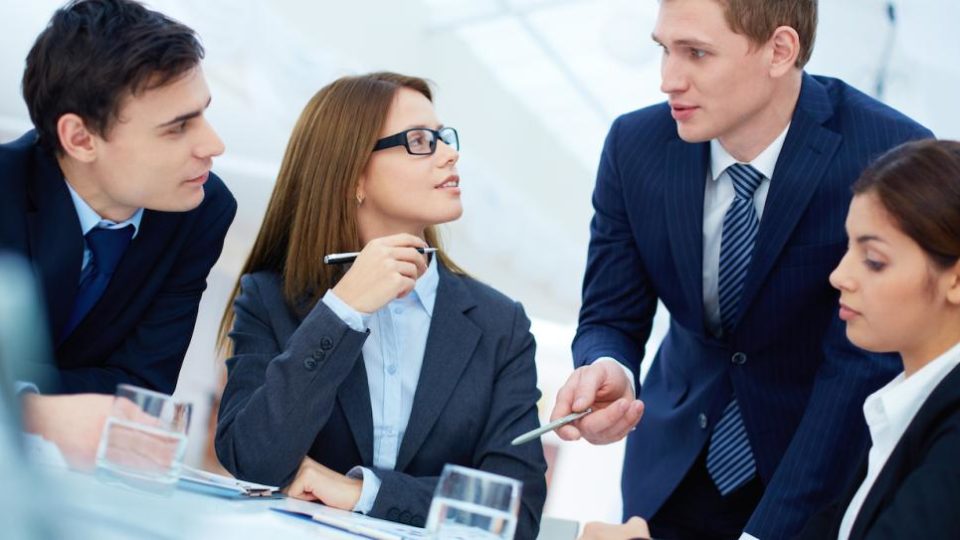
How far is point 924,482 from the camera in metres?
1.51

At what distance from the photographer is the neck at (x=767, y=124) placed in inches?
95.6

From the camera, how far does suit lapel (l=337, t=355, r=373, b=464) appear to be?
227 centimetres

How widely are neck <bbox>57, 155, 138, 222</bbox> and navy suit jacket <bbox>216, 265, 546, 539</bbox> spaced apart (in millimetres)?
338

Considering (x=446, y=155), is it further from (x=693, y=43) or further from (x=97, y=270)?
(x=97, y=270)

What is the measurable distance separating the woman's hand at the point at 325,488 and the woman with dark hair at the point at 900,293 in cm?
79

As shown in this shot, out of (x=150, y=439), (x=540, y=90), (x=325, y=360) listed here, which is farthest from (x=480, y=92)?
(x=150, y=439)

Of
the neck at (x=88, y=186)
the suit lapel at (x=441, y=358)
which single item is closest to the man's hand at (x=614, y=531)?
the suit lapel at (x=441, y=358)

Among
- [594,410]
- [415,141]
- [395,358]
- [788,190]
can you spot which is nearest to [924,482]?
[594,410]

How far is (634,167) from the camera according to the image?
2.61 m

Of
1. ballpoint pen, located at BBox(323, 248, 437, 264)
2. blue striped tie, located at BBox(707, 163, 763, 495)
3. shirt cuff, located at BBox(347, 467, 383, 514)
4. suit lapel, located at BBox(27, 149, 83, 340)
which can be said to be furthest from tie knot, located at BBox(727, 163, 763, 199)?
suit lapel, located at BBox(27, 149, 83, 340)

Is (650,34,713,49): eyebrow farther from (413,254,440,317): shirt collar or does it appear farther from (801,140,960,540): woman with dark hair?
(413,254,440,317): shirt collar

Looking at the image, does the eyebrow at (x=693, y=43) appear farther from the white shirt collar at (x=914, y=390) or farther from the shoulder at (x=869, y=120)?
the white shirt collar at (x=914, y=390)

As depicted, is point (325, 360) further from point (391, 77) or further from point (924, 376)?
point (924, 376)

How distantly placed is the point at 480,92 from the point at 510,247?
1.20 metres
